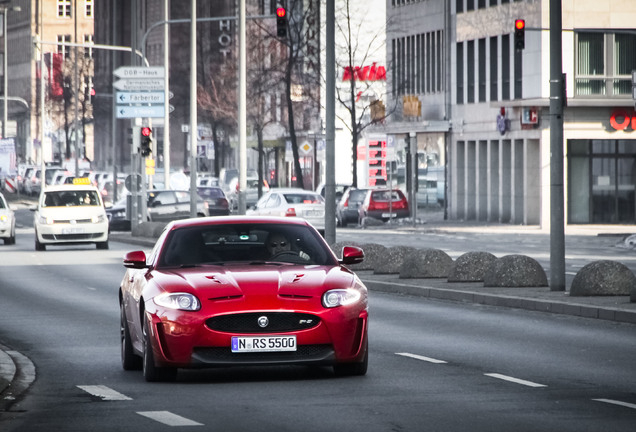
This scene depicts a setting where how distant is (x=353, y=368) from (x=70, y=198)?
3399cm

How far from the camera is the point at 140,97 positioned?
179 feet

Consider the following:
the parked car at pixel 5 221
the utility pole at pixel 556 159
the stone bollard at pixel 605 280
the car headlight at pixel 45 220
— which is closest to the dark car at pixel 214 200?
the parked car at pixel 5 221

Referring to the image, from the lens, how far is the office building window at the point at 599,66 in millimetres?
60312

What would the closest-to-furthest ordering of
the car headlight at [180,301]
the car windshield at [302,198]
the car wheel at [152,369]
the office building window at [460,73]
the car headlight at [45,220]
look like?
the car headlight at [180,301], the car wheel at [152,369], the car headlight at [45,220], the car windshield at [302,198], the office building window at [460,73]

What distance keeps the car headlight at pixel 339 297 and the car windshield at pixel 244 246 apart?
884 millimetres

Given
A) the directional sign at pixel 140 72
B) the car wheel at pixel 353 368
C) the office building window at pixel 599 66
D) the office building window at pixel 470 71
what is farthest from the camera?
the office building window at pixel 470 71

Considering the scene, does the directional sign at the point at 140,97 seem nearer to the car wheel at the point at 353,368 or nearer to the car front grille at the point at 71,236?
the car front grille at the point at 71,236

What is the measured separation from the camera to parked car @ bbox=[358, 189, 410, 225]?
6338cm

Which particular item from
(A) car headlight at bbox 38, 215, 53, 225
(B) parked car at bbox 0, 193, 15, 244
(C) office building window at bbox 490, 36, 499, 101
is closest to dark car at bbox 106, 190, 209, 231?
(B) parked car at bbox 0, 193, 15, 244

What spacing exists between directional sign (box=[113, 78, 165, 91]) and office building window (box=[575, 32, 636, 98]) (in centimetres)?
1481

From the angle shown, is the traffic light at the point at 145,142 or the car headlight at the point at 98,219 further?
the traffic light at the point at 145,142

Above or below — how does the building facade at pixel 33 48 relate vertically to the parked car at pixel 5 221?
above

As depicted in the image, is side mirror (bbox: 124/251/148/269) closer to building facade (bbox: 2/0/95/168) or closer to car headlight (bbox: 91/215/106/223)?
car headlight (bbox: 91/215/106/223)

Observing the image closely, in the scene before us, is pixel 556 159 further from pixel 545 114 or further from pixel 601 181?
pixel 601 181
